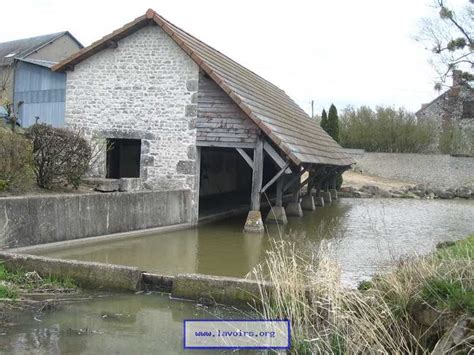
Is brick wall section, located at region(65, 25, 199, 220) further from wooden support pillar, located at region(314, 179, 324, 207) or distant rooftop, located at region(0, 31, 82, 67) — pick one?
distant rooftop, located at region(0, 31, 82, 67)

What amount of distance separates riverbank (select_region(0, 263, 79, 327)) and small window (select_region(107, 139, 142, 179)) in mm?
8726

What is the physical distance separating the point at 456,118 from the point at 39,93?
29.7 metres

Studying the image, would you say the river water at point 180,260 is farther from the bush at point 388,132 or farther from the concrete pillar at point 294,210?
the bush at point 388,132

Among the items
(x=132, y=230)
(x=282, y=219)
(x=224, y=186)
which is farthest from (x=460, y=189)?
(x=132, y=230)

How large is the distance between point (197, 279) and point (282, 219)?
769cm


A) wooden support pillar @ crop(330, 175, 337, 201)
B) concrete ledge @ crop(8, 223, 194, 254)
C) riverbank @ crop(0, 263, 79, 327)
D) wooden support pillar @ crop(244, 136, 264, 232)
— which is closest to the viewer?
riverbank @ crop(0, 263, 79, 327)

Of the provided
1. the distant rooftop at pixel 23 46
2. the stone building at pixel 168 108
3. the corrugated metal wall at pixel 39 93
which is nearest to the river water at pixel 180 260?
the stone building at pixel 168 108

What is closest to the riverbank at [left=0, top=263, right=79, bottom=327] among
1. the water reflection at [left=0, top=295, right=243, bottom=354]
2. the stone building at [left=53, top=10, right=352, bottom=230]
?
the water reflection at [left=0, top=295, right=243, bottom=354]

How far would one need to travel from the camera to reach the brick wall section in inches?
518

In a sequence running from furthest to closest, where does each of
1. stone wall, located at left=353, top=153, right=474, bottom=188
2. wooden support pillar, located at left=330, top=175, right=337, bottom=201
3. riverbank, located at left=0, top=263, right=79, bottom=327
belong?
stone wall, located at left=353, top=153, right=474, bottom=188
wooden support pillar, located at left=330, top=175, right=337, bottom=201
riverbank, located at left=0, top=263, right=79, bottom=327

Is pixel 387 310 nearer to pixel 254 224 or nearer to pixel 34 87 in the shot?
pixel 254 224

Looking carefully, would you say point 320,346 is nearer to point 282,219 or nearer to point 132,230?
point 132,230

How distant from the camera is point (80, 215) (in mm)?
9492

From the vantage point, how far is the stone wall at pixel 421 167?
3192 centimetres
